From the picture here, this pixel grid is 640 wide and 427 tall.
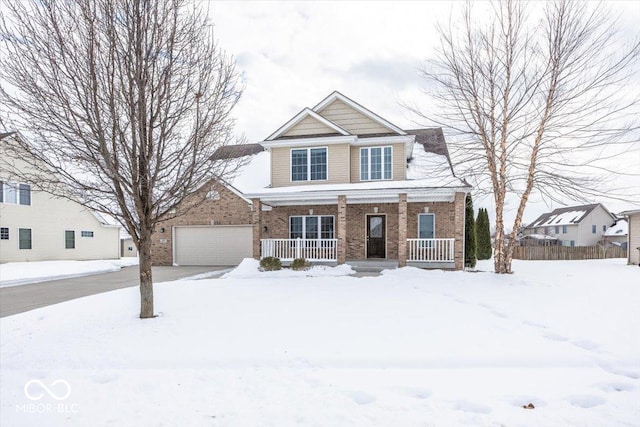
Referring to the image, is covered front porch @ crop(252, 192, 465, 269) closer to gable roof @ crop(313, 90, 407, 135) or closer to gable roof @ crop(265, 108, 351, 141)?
gable roof @ crop(265, 108, 351, 141)

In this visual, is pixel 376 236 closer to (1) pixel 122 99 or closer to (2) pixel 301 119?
(2) pixel 301 119

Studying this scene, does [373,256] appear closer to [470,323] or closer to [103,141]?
[470,323]

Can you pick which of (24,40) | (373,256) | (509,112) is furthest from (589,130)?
(24,40)

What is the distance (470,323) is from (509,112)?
7830 mm

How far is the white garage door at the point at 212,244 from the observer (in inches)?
643

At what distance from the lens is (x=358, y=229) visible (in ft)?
47.3

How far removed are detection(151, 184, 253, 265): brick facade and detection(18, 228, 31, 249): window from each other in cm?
734

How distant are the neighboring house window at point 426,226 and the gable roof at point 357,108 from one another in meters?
3.58

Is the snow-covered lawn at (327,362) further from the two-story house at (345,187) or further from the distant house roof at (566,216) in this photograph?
the distant house roof at (566,216)

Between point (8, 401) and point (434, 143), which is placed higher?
point (434, 143)

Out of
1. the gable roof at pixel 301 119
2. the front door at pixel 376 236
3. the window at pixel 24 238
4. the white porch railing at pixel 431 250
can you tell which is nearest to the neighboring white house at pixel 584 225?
the white porch railing at pixel 431 250

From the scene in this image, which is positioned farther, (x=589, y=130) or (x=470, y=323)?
(x=589, y=130)

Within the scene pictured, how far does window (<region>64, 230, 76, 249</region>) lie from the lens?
65.8 feet

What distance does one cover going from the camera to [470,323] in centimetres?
568
